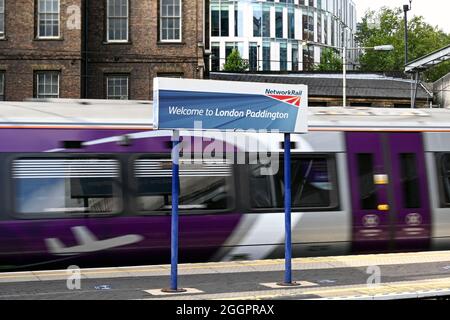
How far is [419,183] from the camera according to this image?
13930 mm

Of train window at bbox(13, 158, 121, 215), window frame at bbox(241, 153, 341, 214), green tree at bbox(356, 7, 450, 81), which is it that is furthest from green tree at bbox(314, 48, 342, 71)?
train window at bbox(13, 158, 121, 215)

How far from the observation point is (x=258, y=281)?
9.33 m

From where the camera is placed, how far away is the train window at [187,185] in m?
12.2

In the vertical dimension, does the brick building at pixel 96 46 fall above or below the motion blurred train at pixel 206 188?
above

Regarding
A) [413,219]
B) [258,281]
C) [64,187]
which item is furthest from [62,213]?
[413,219]

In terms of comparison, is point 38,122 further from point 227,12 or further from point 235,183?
point 227,12

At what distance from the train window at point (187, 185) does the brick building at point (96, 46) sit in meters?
23.7

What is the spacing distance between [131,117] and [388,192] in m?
4.95

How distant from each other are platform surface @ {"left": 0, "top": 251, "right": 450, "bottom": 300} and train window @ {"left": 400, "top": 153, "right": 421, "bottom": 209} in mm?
2558

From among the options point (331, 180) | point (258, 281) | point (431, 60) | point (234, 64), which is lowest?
point (258, 281)

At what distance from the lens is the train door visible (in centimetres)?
1339

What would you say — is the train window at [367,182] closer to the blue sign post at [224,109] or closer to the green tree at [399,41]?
the blue sign post at [224,109]

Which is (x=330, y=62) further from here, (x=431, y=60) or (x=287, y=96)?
(x=287, y=96)

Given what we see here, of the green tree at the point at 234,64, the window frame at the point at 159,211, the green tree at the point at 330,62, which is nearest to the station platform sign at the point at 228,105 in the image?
the window frame at the point at 159,211
